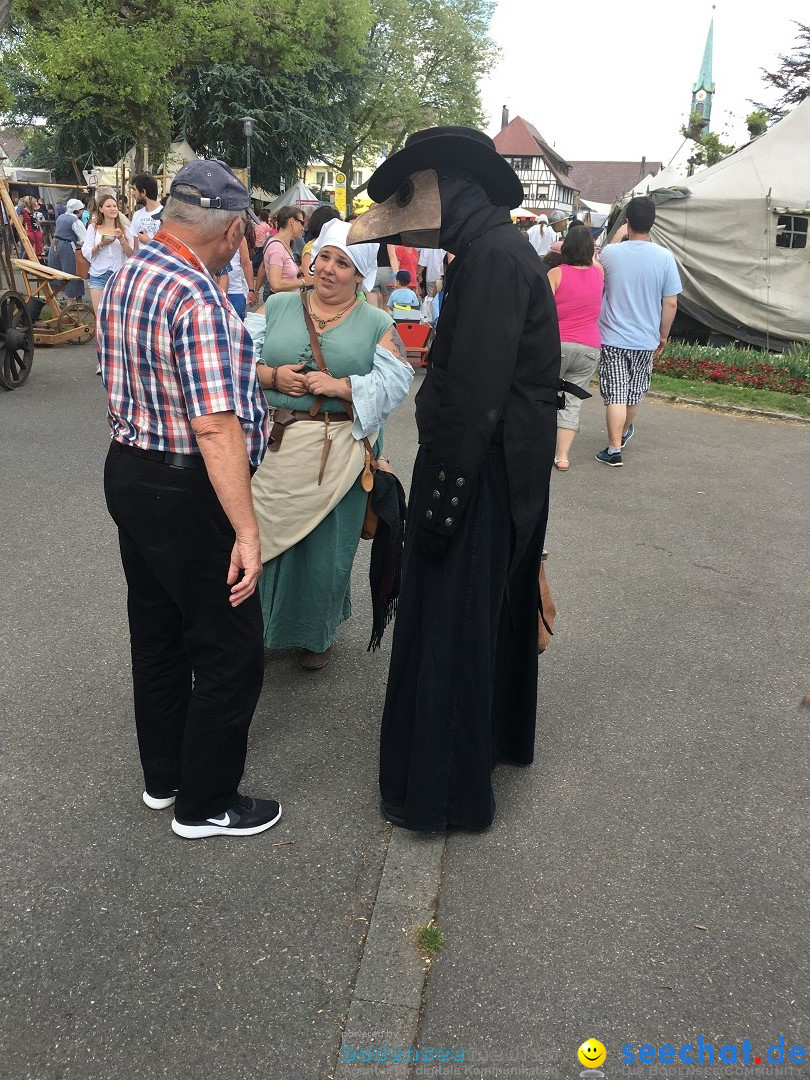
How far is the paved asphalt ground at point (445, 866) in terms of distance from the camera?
7.33 ft

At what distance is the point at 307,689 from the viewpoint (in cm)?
387

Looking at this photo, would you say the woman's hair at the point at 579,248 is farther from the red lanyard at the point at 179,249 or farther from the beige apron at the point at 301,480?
the red lanyard at the point at 179,249

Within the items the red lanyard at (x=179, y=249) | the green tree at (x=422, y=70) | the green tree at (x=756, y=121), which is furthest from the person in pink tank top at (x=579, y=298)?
the green tree at (x=422, y=70)

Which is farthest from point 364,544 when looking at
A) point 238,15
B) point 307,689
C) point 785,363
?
point 238,15

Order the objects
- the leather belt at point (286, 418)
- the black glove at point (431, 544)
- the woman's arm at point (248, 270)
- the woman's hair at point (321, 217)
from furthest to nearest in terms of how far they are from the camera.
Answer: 1. the woman's arm at point (248, 270)
2. the woman's hair at point (321, 217)
3. the leather belt at point (286, 418)
4. the black glove at point (431, 544)

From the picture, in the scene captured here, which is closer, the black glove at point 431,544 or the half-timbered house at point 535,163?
the black glove at point 431,544

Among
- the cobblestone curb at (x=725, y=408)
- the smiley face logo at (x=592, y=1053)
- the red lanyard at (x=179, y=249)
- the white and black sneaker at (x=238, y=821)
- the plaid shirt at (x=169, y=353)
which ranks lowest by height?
the smiley face logo at (x=592, y=1053)

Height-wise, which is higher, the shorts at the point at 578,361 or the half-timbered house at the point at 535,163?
the half-timbered house at the point at 535,163

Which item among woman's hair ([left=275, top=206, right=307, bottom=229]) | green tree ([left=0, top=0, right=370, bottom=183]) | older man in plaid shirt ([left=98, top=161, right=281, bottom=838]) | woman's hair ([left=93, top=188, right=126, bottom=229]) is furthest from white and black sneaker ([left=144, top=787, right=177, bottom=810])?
green tree ([left=0, top=0, right=370, bottom=183])

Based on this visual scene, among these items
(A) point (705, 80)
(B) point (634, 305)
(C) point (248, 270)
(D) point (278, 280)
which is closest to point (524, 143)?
(A) point (705, 80)

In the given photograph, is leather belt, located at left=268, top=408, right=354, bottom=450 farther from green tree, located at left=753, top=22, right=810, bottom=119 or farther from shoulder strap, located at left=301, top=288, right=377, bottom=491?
green tree, located at left=753, top=22, right=810, bottom=119

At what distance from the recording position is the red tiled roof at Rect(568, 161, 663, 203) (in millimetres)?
84688

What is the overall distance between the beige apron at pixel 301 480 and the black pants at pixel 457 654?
0.89 meters

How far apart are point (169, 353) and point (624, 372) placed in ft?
18.8
